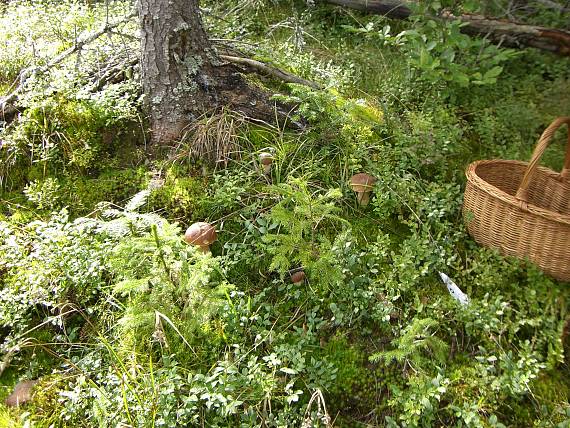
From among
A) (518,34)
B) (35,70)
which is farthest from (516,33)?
(35,70)

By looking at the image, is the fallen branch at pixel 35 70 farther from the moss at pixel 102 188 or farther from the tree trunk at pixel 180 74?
the moss at pixel 102 188

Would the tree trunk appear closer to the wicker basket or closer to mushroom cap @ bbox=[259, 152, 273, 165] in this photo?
mushroom cap @ bbox=[259, 152, 273, 165]

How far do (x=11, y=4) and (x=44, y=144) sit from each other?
8.30 ft

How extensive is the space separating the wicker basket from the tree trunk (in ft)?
5.72

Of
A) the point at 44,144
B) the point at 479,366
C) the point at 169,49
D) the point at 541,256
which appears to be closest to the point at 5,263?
the point at 44,144

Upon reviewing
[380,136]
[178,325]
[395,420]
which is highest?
[380,136]

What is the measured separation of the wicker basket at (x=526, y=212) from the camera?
8.52 feet

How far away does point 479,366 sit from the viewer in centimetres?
228

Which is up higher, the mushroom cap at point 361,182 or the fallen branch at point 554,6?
the fallen branch at point 554,6

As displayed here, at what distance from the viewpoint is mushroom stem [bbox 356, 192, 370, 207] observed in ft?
10.3

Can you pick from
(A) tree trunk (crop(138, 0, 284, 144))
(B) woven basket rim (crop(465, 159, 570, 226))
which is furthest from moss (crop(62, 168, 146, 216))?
(B) woven basket rim (crop(465, 159, 570, 226))

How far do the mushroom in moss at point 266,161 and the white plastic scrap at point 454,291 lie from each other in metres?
1.39

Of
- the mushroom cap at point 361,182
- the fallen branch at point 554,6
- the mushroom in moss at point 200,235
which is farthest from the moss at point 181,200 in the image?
the fallen branch at point 554,6

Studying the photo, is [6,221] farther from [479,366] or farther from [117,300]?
[479,366]
